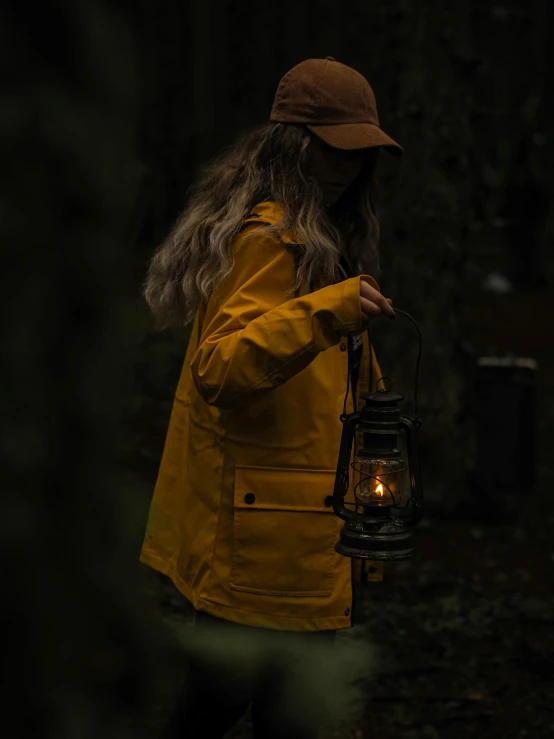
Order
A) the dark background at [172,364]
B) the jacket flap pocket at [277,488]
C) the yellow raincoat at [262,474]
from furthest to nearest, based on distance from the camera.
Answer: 1. the jacket flap pocket at [277,488]
2. the yellow raincoat at [262,474]
3. the dark background at [172,364]

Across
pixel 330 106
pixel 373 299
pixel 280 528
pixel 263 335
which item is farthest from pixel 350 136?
pixel 280 528

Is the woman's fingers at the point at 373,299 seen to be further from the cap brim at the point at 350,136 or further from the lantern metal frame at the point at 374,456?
the cap brim at the point at 350,136

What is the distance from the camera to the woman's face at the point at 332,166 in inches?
105

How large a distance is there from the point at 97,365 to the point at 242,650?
57cm

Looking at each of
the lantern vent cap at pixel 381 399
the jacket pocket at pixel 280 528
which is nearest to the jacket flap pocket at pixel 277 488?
the jacket pocket at pixel 280 528

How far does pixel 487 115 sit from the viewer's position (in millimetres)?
17094

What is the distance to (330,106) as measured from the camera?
264cm

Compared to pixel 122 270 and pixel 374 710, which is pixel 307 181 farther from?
pixel 374 710

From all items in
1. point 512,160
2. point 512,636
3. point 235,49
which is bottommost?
point 512,636

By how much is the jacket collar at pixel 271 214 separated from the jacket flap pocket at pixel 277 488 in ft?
1.61

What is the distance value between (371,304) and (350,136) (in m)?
0.44

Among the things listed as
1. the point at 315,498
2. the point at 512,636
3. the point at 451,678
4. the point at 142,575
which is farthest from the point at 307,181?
the point at 512,636

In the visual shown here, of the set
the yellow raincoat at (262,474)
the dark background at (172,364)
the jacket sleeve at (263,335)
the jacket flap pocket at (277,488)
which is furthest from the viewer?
the jacket flap pocket at (277,488)

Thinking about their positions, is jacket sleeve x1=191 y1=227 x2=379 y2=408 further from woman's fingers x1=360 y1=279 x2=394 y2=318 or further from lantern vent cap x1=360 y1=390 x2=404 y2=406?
lantern vent cap x1=360 y1=390 x2=404 y2=406
